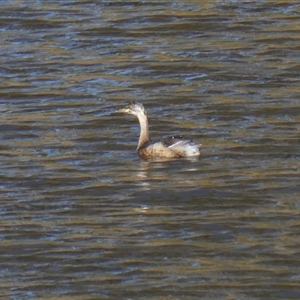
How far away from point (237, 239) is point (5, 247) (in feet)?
5.46

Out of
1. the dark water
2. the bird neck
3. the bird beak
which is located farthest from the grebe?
the bird beak

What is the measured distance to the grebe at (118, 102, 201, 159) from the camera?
484 inches

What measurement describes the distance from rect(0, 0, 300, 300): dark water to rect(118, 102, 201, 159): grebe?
12 centimetres

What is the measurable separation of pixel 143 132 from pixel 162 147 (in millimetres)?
429

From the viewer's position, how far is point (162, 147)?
1265cm

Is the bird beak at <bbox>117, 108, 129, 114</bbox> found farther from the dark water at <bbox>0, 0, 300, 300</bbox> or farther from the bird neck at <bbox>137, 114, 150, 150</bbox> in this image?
the bird neck at <bbox>137, 114, 150, 150</bbox>

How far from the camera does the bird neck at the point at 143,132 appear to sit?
12.8 m

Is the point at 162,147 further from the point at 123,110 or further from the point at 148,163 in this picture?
the point at 123,110

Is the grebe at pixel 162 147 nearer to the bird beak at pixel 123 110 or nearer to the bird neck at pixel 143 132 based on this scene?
the bird neck at pixel 143 132

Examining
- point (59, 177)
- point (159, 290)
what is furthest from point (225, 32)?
point (159, 290)

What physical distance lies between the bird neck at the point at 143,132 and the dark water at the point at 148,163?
0.16 m

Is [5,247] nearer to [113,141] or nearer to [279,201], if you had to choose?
[279,201]

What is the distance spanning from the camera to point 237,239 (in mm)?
9578

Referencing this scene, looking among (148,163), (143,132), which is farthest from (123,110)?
(148,163)
